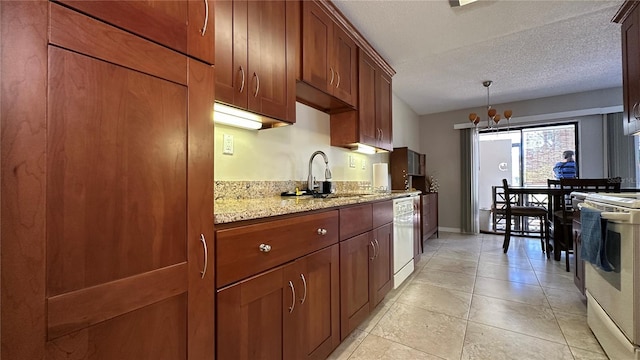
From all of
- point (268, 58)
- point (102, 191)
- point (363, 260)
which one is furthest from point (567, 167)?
point (102, 191)

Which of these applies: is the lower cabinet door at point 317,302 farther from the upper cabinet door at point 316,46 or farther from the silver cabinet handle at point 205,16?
the upper cabinet door at point 316,46

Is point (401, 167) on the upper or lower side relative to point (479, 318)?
upper

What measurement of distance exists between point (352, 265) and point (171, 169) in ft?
4.08

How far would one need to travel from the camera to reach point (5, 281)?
0.50 m

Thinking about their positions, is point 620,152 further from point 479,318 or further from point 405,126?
point 479,318

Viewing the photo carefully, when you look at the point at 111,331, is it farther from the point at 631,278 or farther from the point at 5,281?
the point at 631,278

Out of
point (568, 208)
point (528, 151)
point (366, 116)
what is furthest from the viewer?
point (528, 151)

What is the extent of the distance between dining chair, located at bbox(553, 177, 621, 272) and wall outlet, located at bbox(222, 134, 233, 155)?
3643mm

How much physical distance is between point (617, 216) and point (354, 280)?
4.62 feet

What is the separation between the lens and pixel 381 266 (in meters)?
2.07

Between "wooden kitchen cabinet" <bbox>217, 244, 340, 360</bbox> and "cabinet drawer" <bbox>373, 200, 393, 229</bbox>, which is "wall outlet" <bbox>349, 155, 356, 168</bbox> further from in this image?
"wooden kitchen cabinet" <bbox>217, 244, 340, 360</bbox>

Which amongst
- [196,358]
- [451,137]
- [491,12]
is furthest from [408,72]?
[196,358]

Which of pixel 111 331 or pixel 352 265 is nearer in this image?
pixel 111 331

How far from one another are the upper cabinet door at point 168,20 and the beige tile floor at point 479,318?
1.68 meters
